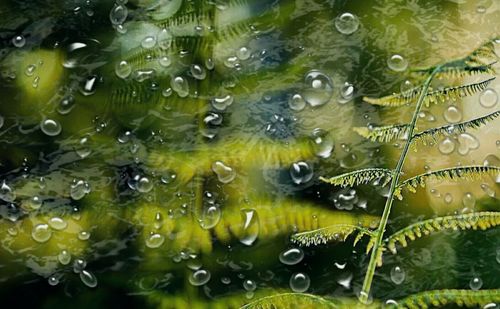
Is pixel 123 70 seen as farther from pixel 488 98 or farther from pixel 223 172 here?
pixel 488 98

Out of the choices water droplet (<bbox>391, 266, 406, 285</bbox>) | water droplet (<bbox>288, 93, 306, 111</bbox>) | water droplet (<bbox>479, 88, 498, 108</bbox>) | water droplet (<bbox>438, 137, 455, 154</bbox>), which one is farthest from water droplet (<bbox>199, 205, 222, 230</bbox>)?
water droplet (<bbox>479, 88, 498, 108</bbox>)

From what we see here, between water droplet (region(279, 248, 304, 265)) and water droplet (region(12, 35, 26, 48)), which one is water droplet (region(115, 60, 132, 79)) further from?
water droplet (region(279, 248, 304, 265))

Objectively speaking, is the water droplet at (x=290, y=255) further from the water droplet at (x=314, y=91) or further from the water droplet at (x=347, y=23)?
the water droplet at (x=347, y=23)

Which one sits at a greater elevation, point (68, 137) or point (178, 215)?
point (68, 137)

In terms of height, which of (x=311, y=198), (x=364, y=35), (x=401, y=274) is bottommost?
(x=401, y=274)

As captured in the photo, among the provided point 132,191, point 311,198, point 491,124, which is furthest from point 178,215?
point 491,124

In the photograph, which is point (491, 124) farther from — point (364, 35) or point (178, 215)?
point (178, 215)
